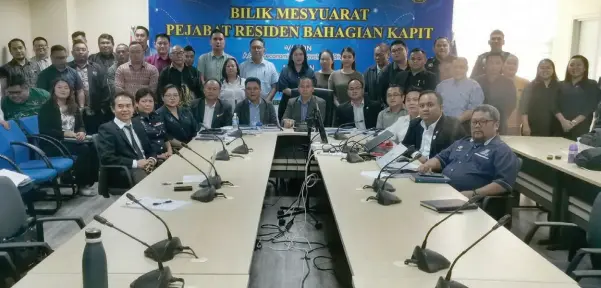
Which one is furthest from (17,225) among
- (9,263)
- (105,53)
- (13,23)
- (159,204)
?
(13,23)

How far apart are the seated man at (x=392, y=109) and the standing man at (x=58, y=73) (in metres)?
3.38

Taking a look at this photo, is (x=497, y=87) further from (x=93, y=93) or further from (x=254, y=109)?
(x=93, y=93)

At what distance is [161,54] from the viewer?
6.47 meters

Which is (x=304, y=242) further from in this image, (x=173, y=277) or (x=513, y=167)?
(x=173, y=277)

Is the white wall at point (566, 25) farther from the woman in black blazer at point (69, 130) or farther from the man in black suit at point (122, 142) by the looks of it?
the woman in black blazer at point (69, 130)

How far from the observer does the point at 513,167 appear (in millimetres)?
3631

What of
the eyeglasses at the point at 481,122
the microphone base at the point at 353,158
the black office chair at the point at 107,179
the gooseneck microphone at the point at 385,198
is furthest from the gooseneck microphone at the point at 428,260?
the black office chair at the point at 107,179

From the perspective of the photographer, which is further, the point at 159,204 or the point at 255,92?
the point at 255,92

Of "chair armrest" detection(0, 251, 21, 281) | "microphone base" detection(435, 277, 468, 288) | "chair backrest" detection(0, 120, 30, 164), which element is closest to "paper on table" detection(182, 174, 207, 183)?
"chair armrest" detection(0, 251, 21, 281)

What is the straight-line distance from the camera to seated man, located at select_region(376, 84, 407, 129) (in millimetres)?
5406

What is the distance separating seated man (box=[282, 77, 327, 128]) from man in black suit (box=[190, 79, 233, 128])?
65 cm

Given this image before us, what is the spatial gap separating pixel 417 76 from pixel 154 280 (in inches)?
182

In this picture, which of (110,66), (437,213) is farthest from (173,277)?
(110,66)

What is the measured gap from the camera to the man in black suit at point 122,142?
14.5 ft
